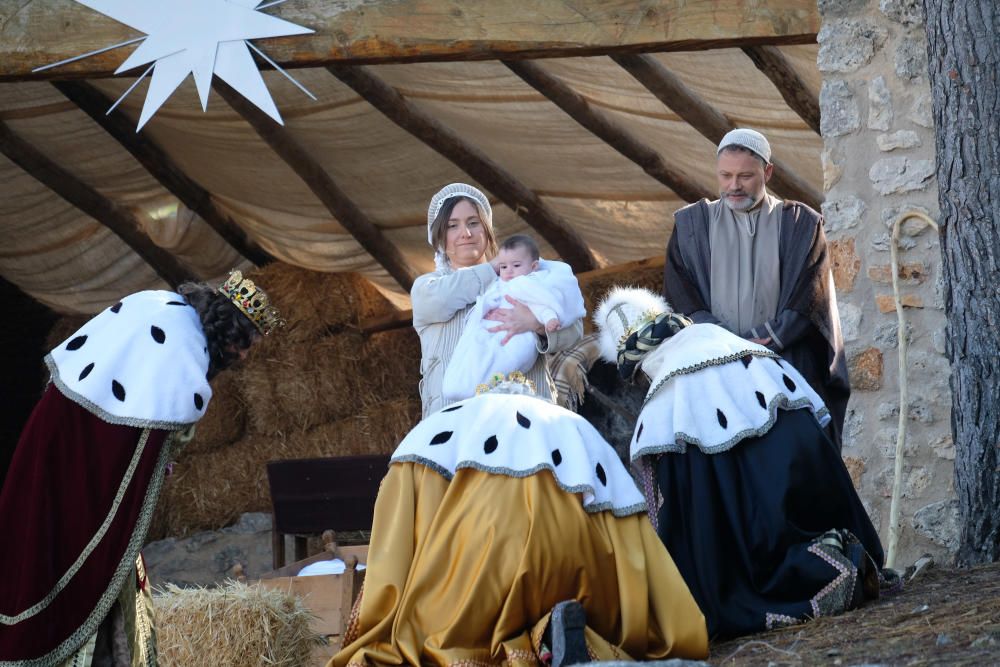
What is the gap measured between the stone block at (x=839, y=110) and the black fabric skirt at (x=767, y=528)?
4.24 feet

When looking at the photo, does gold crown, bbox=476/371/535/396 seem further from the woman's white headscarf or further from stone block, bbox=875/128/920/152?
stone block, bbox=875/128/920/152

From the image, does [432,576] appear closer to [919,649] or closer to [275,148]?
[919,649]

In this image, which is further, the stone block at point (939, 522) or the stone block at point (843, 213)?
the stone block at point (843, 213)

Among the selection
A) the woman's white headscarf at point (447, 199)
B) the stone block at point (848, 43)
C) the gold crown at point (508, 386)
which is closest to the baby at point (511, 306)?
the woman's white headscarf at point (447, 199)

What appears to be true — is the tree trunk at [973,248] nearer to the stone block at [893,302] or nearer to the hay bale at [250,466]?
the stone block at [893,302]

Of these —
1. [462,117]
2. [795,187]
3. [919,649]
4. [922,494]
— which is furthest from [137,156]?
[919,649]

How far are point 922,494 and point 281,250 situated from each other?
4.43 m

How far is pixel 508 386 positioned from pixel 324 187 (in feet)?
11.6

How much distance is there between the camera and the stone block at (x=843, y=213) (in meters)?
4.26

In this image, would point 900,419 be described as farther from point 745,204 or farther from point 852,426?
point 745,204

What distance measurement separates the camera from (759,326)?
4168 millimetres

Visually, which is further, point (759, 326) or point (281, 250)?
point (281, 250)

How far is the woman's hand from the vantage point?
Result: 3930 mm

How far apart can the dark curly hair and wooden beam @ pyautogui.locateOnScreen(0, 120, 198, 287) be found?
3486 mm
